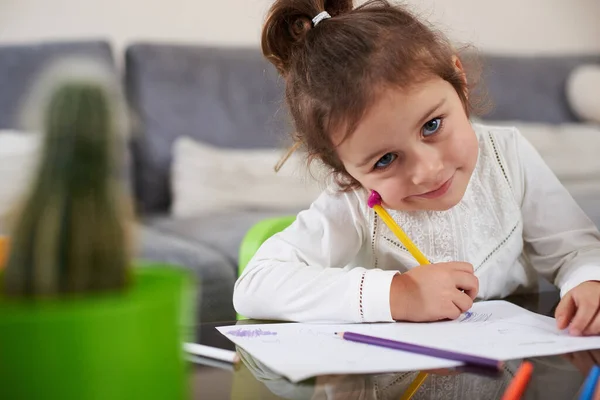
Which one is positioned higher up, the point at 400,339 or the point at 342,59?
the point at 342,59

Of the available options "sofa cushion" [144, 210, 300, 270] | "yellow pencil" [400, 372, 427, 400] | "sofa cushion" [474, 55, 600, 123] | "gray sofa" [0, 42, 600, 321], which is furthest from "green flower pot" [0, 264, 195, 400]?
"sofa cushion" [474, 55, 600, 123]

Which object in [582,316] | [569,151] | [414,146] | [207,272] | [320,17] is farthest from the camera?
[569,151]

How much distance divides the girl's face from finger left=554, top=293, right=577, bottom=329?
0.20 metres

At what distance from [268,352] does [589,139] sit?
2.33 meters

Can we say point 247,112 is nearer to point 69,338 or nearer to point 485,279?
point 485,279

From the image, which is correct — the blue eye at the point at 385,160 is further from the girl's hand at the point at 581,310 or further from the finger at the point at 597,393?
the finger at the point at 597,393

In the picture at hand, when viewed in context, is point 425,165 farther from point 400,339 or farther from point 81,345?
point 81,345

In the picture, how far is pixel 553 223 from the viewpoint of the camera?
1041 mm

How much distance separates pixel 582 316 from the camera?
0.76 metres

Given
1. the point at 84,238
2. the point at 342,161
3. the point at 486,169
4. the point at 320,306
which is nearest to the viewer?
the point at 84,238

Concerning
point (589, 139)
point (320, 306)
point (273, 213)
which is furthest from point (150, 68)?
point (320, 306)

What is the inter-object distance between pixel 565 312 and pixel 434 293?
0.13 m

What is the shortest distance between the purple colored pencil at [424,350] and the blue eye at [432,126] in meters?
0.28

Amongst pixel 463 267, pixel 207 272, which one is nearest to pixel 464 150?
pixel 463 267
